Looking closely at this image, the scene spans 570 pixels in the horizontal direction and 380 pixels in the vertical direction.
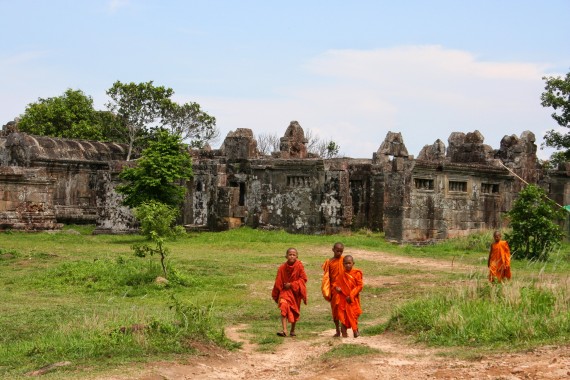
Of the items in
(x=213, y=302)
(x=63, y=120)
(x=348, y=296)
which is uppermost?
(x=63, y=120)

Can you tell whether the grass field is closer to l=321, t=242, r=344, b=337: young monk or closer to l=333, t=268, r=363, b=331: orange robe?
l=333, t=268, r=363, b=331: orange robe

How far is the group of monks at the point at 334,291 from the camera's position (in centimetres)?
1116

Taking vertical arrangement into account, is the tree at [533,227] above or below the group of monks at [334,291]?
above

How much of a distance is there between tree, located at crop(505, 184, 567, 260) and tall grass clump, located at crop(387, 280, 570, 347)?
780 centimetres

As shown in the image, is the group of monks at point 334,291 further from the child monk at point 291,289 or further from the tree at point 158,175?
the tree at point 158,175

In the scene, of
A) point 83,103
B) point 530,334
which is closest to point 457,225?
point 530,334

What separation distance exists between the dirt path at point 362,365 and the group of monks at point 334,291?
487 millimetres

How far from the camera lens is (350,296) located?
11.2 meters

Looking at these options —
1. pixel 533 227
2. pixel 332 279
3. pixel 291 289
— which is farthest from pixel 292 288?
pixel 533 227

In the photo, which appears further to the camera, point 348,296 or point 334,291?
point 334,291

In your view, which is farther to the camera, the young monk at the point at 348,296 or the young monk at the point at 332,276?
the young monk at the point at 332,276

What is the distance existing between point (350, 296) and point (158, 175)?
14.7 meters

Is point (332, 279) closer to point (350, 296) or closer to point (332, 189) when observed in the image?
point (350, 296)

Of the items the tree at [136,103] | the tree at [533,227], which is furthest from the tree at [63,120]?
the tree at [533,227]
